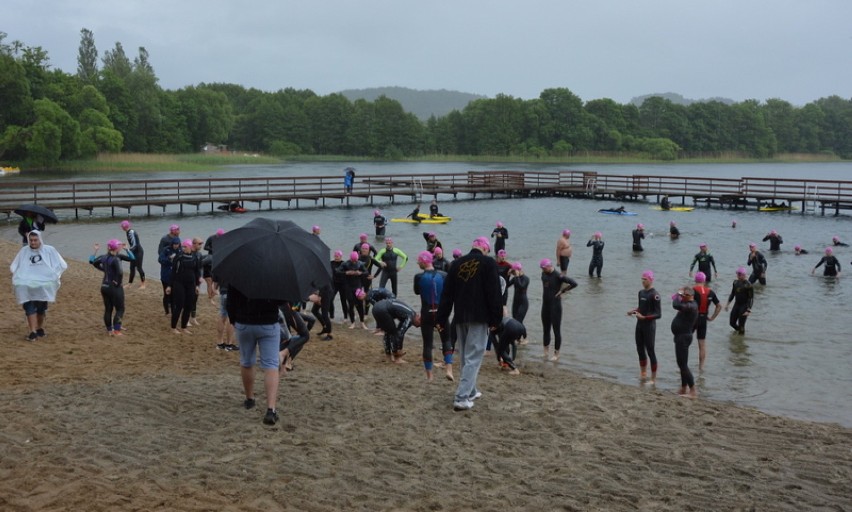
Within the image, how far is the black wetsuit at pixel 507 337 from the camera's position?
38.9 feet

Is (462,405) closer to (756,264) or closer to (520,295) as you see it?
(520,295)

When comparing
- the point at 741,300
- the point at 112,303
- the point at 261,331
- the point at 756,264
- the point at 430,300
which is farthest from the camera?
the point at 756,264

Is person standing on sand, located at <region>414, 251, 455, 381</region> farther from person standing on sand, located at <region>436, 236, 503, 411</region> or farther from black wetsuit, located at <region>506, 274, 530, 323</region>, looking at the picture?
black wetsuit, located at <region>506, 274, 530, 323</region>

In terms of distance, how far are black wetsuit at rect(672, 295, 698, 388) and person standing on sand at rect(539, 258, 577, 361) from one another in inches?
71.9

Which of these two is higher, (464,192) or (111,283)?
(111,283)

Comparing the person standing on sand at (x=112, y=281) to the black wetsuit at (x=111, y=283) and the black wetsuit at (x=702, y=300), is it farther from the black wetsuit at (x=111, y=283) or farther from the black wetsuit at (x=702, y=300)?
the black wetsuit at (x=702, y=300)

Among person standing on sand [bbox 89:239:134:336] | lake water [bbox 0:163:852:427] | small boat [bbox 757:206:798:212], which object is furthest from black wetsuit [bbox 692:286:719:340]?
small boat [bbox 757:206:798:212]

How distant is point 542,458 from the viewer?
7.34 meters

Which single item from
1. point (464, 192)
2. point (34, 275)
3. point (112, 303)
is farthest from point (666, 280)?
point (464, 192)

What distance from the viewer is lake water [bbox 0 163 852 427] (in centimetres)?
1337

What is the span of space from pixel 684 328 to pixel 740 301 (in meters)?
4.74

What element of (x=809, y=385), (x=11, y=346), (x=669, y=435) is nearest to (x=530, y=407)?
(x=669, y=435)

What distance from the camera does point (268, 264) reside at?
7418 mm

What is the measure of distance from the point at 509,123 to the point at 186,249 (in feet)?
414
